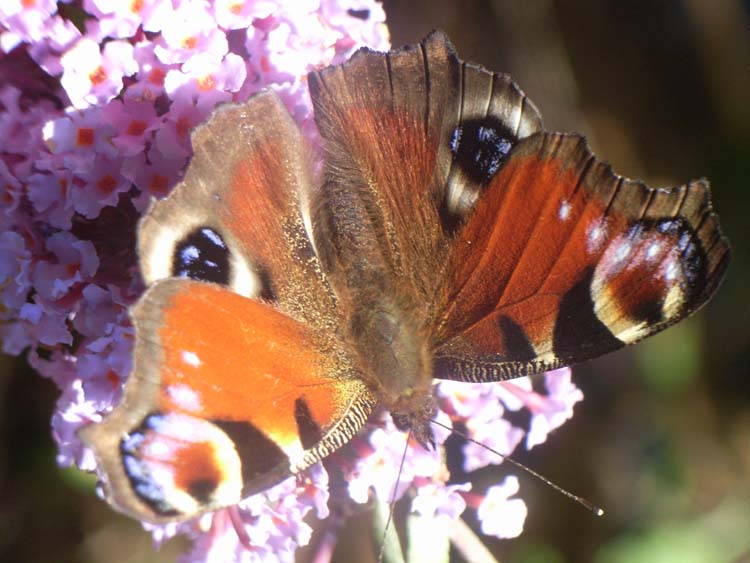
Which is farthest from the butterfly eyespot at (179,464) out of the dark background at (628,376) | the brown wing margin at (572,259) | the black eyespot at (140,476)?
the dark background at (628,376)

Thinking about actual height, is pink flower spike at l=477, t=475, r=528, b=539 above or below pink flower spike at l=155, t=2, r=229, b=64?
A: below

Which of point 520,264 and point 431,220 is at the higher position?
point 431,220

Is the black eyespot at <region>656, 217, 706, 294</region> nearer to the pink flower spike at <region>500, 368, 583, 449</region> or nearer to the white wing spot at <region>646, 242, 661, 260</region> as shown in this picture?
the white wing spot at <region>646, 242, 661, 260</region>

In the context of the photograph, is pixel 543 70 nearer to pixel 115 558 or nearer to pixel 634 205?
pixel 634 205

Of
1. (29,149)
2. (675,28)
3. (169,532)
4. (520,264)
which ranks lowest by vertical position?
(169,532)

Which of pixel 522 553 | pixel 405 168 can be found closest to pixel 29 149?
pixel 405 168

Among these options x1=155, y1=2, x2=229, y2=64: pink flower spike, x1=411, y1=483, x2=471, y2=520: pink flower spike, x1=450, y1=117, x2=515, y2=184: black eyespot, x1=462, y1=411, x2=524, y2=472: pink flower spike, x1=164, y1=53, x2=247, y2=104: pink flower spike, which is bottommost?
x1=411, y1=483, x2=471, y2=520: pink flower spike

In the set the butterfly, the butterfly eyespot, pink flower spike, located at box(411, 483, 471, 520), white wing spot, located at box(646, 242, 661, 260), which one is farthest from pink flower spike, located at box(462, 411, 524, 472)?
the butterfly eyespot
